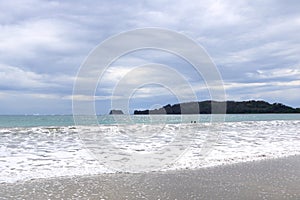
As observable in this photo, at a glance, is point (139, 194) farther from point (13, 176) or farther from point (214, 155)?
point (214, 155)

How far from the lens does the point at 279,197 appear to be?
5961mm

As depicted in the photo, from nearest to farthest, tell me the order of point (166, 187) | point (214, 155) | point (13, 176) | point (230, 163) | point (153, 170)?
point (166, 187) < point (13, 176) < point (153, 170) < point (230, 163) < point (214, 155)

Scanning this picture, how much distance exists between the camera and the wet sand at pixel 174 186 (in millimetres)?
6191

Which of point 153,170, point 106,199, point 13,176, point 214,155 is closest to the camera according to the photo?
point 106,199

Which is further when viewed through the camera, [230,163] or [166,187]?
[230,163]

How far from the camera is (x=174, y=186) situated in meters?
6.99

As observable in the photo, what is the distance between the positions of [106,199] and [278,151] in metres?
9.31

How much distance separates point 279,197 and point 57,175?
523 centimetres

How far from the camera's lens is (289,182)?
7273 mm

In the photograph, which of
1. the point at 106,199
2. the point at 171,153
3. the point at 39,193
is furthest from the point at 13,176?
the point at 171,153

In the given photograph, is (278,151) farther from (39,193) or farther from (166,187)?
(39,193)

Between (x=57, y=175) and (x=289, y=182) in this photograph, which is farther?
(x=57, y=175)

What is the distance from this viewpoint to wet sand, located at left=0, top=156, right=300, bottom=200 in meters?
6.19

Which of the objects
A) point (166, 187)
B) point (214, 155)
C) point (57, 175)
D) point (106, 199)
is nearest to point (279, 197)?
point (166, 187)
